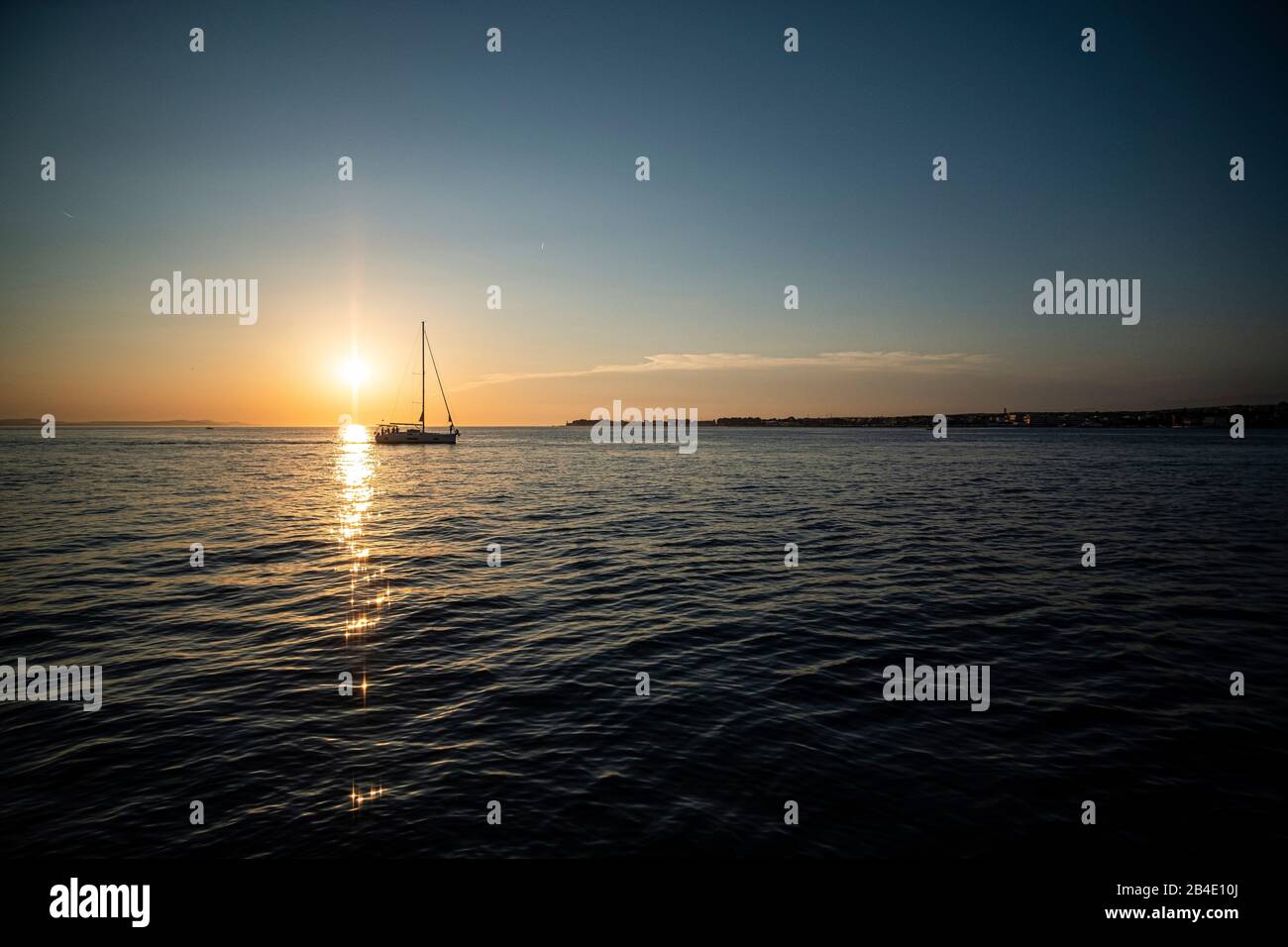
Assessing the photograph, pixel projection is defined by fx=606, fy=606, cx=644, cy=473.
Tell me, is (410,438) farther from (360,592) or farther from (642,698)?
(642,698)

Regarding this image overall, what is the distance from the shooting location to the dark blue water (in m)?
8.01

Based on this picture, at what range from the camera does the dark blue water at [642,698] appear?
8.01 metres

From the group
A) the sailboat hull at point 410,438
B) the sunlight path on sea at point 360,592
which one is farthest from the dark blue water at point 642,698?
the sailboat hull at point 410,438

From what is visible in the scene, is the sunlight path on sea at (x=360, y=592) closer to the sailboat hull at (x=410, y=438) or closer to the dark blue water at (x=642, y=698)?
the dark blue water at (x=642, y=698)

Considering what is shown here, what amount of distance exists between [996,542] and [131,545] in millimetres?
39615

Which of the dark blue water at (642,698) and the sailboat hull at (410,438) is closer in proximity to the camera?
the dark blue water at (642,698)

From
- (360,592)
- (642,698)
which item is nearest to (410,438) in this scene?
(360,592)

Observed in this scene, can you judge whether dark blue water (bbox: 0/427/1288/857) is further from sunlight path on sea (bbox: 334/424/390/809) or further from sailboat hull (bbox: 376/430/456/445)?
sailboat hull (bbox: 376/430/456/445)

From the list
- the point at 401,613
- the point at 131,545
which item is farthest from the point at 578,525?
the point at 131,545
